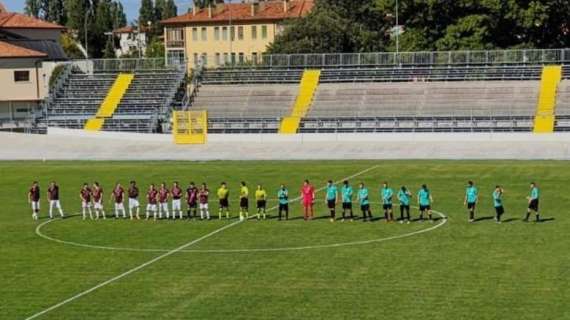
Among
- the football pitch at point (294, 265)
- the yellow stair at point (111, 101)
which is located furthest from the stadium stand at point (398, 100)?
the football pitch at point (294, 265)

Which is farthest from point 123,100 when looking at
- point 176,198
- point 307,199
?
point 307,199

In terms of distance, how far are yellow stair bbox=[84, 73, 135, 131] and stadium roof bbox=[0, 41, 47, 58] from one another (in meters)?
12.0

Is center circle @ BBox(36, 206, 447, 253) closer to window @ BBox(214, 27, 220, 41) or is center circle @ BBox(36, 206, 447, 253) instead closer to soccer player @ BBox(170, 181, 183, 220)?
soccer player @ BBox(170, 181, 183, 220)

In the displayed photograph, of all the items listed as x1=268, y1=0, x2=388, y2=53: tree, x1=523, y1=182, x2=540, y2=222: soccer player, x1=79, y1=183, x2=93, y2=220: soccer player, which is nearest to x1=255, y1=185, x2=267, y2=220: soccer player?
x1=79, y1=183, x2=93, y2=220: soccer player

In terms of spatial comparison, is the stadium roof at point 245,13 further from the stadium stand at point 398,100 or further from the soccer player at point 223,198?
the soccer player at point 223,198

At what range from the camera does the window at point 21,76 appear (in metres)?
97.5

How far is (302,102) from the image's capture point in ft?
269

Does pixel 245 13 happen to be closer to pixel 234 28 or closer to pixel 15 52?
pixel 234 28

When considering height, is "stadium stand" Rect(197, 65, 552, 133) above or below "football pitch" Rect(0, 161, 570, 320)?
above

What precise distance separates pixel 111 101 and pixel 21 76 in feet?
52.6

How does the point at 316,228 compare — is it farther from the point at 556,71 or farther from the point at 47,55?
the point at 47,55

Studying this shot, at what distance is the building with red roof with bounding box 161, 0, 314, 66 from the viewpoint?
13800 cm

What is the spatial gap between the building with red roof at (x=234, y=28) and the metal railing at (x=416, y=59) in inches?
1862

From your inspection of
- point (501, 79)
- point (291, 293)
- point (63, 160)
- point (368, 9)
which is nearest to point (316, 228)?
point (291, 293)
